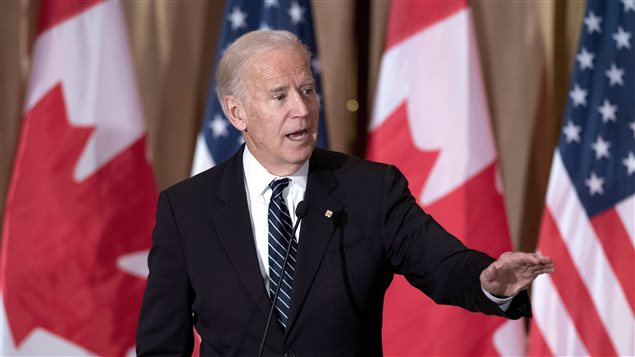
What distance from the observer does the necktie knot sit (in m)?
1.92

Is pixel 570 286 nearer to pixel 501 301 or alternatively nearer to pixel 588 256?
pixel 588 256

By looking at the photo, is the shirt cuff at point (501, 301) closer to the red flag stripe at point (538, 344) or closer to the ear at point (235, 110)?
the ear at point (235, 110)

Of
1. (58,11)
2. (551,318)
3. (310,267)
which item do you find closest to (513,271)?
(310,267)

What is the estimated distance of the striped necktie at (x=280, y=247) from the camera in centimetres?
182

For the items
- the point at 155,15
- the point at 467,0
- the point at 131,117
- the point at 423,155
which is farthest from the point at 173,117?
the point at 467,0

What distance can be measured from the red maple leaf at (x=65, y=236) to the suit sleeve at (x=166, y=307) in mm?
1604

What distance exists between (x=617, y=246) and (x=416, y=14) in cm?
124

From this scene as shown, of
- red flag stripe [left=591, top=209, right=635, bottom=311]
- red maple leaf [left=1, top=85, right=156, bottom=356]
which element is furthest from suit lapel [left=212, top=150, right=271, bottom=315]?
red flag stripe [left=591, top=209, right=635, bottom=311]

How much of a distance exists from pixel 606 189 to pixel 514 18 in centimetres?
80

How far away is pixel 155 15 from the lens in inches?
142

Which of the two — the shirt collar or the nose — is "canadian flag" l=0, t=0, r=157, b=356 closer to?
the shirt collar

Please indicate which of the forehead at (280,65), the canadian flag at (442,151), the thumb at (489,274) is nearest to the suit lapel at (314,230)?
the forehead at (280,65)

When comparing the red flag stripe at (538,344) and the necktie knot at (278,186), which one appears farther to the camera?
the red flag stripe at (538,344)

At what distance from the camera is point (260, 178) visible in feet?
6.50
